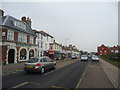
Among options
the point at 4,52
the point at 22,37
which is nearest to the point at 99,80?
the point at 4,52

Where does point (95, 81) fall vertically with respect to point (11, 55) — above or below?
below

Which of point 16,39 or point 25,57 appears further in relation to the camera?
point 25,57

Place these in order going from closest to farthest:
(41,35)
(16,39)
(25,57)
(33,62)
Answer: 1. (33,62)
2. (16,39)
3. (25,57)
4. (41,35)

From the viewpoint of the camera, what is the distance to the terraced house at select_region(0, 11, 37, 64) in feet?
58.6

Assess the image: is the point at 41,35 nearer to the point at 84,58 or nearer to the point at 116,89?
the point at 84,58

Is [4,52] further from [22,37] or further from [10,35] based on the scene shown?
[22,37]

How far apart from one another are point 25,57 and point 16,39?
450 cm

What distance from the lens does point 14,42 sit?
19.6 meters

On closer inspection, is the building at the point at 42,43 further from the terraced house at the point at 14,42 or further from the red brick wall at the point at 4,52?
the red brick wall at the point at 4,52

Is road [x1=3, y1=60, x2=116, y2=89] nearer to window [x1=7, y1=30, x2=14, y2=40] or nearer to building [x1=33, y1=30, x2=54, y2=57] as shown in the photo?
window [x1=7, y1=30, x2=14, y2=40]

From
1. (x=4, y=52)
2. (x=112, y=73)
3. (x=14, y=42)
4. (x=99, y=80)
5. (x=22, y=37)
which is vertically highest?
(x=22, y=37)

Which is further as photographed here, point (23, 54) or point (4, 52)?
point (23, 54)

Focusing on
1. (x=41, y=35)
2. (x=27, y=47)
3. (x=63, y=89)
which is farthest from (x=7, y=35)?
(x=63, y=89)

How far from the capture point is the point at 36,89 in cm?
593
